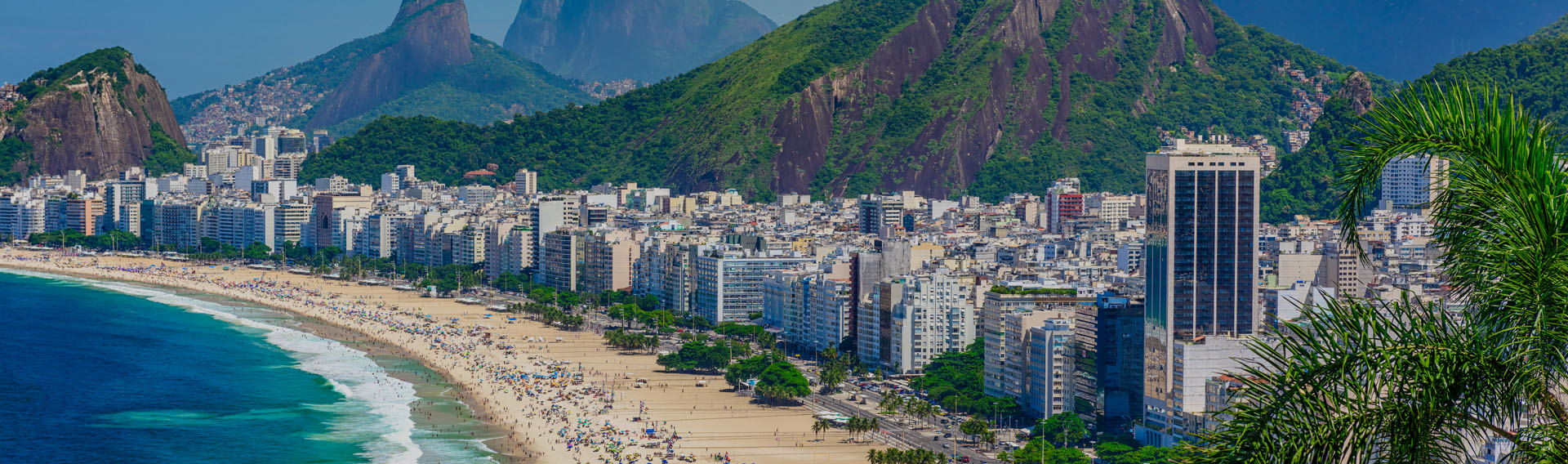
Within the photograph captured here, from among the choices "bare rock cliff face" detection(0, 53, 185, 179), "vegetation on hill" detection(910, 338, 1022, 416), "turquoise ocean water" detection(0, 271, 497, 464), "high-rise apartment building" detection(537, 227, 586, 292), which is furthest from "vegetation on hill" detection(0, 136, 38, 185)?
"vegetation on hill" detection(910, 338, 1022, 416)

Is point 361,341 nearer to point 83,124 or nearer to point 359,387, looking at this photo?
point 359,387

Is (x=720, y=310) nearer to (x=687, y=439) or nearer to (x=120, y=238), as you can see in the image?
(x=687, y=439)

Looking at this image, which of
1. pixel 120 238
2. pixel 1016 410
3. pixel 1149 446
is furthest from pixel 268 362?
pixel 120 238

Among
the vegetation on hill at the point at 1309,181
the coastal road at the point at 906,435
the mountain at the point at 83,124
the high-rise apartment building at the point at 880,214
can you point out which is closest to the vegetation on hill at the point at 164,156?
the mountain at the point at 83,124

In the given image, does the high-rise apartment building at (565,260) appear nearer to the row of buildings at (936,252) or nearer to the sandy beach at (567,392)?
the row of buildings at (936,252)

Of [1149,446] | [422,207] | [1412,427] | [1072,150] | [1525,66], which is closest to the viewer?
[1412,427]

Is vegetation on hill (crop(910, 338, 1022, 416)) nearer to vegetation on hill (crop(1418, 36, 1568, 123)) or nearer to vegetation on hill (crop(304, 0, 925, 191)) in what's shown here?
vegetation on hill (crop(1418, 36, 1568, 123))

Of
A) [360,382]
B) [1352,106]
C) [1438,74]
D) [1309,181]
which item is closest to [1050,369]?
[360,382]
